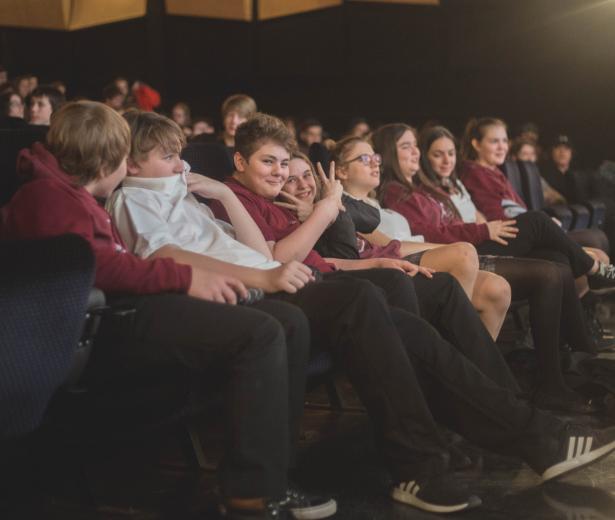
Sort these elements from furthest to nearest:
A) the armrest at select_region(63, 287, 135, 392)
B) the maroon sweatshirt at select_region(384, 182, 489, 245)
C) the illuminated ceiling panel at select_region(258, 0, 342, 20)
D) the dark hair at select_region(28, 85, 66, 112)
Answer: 1. the illuminated ceiling panel at select_region(258, 0, 342, 20)
2. the dark hair at select_region(28, 85, 66, 112)
3. the maroon sweatshirt at select_region(384, 182, 489, 245)
4. the armrest at select_region(63, 287, 135, 392)

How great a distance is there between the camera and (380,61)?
8969 mm

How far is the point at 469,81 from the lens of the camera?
28.6ft

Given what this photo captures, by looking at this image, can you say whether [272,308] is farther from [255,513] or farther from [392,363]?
[255,513]

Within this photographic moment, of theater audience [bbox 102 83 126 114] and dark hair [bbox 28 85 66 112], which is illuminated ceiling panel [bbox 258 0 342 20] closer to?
theater audience [bbox 102 83 126 114]

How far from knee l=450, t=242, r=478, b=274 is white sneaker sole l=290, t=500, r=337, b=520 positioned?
3.50 feet

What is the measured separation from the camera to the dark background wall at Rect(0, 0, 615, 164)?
833 centimetres

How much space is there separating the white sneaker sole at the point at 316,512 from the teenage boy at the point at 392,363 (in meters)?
0.17

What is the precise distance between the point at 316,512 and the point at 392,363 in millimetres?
346

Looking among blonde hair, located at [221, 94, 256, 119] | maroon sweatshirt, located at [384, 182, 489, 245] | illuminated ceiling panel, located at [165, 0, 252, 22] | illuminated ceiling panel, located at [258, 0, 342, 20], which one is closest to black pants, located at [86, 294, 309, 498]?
maroon sweatshirt, located at [384, 182, 489, 245]

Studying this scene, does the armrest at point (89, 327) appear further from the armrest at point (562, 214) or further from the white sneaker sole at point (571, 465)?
the armrest at point (562, 214)

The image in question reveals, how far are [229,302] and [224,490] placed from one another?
15.1 inches

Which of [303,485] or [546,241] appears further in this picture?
[546,241]

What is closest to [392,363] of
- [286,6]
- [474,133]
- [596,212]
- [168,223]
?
[168,223]

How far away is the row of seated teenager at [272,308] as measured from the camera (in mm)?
1797
